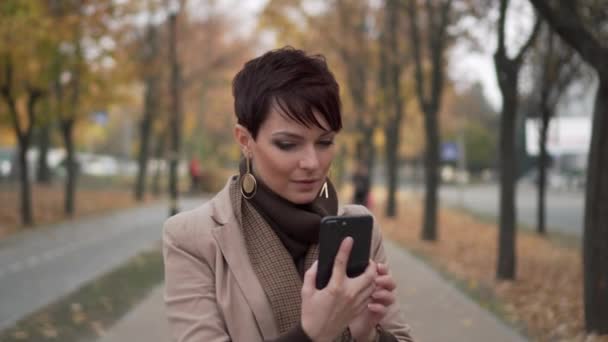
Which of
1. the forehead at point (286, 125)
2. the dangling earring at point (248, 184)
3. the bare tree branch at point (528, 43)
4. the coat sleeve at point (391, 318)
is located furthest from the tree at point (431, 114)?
the forehead at point (286, 125)

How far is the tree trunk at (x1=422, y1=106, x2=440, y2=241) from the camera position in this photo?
57.4 ft

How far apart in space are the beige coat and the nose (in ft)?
0.99

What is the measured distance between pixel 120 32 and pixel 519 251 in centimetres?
1323

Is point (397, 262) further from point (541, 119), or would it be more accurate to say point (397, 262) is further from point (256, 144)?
point (256, 144)

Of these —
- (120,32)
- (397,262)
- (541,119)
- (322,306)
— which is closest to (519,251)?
(397,262)

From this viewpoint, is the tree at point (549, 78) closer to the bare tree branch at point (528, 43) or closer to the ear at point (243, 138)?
the bare tree branch at point (528, 43)

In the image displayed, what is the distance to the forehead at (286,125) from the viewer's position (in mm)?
1987

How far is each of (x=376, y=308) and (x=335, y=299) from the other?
23 cm

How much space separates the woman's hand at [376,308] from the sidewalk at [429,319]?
559cm

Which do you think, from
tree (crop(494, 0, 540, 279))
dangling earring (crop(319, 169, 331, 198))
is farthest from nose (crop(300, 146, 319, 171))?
tree (crop(494, 0, 540, 279))

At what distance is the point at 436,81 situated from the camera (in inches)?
661

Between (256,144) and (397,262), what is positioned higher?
(256,144)

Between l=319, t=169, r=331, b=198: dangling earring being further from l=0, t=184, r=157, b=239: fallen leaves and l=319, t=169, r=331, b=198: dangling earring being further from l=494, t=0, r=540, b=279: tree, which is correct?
l=0, t=184, r=157, b=239: fallen leaves

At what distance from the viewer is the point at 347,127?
35.4 metres
